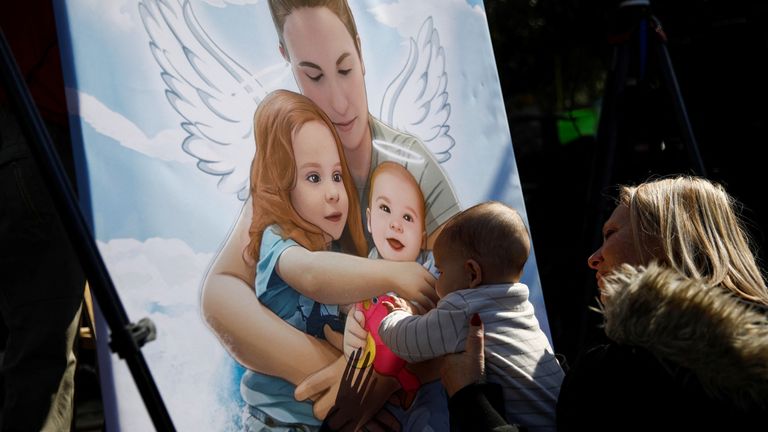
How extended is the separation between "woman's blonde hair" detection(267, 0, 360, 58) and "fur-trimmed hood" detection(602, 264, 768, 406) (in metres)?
0.84

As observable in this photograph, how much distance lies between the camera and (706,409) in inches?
43.4

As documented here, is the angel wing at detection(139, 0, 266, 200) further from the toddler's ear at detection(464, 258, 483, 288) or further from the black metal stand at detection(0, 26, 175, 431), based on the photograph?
the toddler's ear at detection(464, 258, 483, 288)

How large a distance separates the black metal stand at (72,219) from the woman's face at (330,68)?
0.60 m

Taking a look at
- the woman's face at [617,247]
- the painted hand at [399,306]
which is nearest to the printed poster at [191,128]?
the painted hand at [399,306]

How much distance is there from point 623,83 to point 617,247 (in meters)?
1.30

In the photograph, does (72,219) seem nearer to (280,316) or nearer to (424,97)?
(280,316)

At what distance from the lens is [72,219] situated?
1081 mm

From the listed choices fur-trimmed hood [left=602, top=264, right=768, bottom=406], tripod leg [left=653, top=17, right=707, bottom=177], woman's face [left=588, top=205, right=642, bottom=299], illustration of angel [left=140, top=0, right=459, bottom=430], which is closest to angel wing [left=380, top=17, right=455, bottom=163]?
illustration of angel [left=140, top=0, right=459, bottom=430]

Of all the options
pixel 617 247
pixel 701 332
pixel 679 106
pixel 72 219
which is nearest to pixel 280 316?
pixel 72 219

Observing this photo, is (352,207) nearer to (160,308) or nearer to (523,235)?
(523,235)

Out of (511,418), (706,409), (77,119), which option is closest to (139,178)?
(77,119)

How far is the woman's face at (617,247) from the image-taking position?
1.42m

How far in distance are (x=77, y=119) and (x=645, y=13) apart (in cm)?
187

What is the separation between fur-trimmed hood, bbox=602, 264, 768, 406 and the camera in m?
1.09
